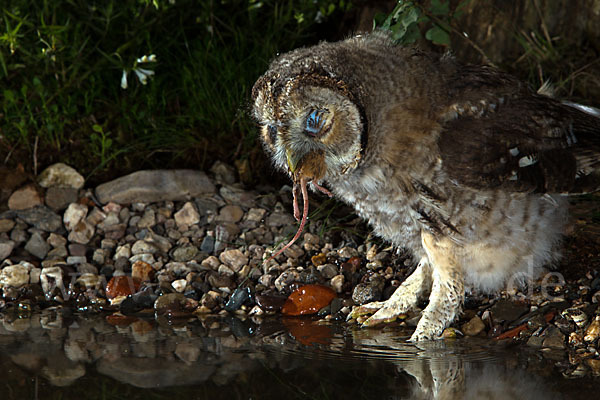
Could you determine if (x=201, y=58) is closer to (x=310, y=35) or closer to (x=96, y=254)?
(x=310, y=35)

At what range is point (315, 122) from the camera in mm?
2820

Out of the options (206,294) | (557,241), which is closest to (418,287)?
(557,241)

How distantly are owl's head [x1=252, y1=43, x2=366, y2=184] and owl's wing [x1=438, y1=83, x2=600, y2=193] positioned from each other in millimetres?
432

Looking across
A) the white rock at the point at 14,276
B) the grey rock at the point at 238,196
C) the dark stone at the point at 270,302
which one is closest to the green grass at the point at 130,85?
the grey rock at the point at 238,196

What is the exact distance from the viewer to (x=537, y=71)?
4.71m

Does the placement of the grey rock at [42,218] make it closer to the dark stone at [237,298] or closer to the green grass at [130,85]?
the green grass at [130,85]

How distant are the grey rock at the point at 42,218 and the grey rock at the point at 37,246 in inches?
3.9

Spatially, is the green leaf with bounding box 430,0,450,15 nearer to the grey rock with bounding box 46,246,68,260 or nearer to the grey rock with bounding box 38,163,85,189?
the grey rock with bounding box 38,163,85,189

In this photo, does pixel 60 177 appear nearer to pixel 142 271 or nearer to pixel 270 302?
pixel 142 271

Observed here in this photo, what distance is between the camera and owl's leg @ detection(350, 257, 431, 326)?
11.1 ft

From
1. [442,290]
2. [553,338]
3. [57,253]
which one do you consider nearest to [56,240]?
[57,253]

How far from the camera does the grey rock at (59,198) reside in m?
4.30

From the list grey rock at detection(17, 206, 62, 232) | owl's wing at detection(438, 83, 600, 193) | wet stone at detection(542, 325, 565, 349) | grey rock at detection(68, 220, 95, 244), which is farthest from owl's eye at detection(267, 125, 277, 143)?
grey rock at detection(17, 206, 62, 232)

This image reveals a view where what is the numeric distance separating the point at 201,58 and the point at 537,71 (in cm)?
217
